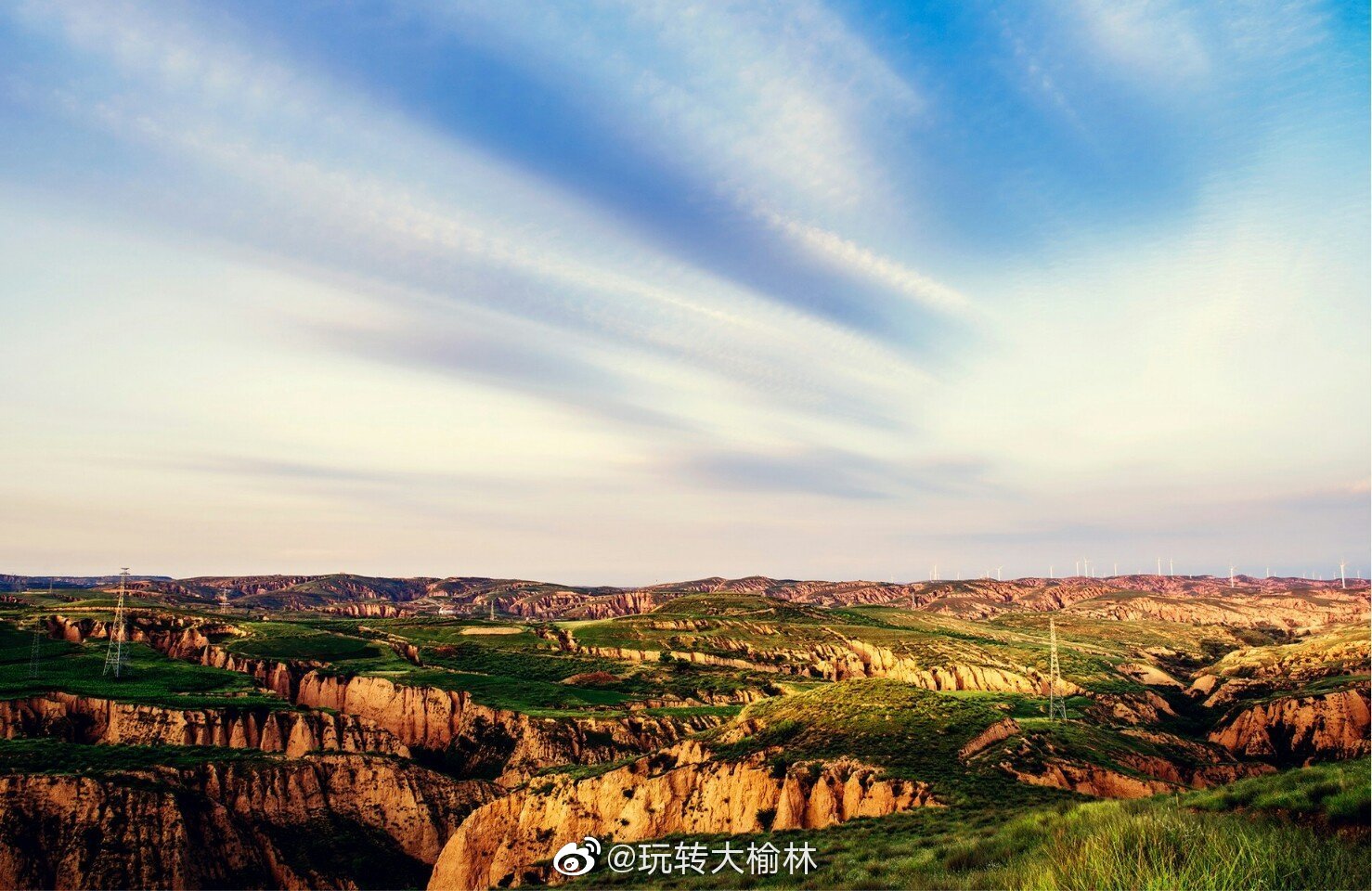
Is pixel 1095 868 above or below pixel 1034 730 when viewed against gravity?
A: above

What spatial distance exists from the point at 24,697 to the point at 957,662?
113157mm

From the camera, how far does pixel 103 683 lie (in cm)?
6638

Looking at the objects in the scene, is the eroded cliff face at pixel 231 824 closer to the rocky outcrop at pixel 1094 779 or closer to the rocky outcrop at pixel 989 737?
the rocky outcrop at pixel 989 737

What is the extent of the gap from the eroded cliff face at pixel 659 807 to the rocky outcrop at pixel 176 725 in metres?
24.0

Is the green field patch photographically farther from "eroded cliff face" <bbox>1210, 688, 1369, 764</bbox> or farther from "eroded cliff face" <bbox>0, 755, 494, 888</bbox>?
"eroded cliff face" <bbox>1210, 688, 1369, 764</bbox>

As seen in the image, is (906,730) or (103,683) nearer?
(906,730)

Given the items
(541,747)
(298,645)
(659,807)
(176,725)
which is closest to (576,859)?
(659,807)

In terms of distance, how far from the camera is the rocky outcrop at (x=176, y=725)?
56.1m

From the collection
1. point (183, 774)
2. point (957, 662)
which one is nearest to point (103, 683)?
point (183, 774)

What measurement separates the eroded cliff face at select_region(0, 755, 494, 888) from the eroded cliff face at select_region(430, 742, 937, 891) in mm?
12090

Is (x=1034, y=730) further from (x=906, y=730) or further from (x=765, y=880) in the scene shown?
(x=765, y=880)

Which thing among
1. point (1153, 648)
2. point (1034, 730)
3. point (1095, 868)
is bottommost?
point (1153, 648)

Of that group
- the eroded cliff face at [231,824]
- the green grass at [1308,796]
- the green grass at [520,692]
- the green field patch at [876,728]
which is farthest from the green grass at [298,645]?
the green grass at [1308,796]

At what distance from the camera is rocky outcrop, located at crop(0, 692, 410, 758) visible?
184 feet
